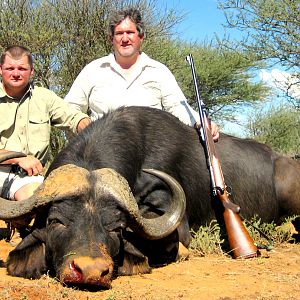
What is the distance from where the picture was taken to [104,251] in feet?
12.9

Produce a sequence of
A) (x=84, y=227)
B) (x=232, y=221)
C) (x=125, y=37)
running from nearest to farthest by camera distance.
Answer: (x=84, y=227)
(x=232, y=221)
(x=125, y=37)

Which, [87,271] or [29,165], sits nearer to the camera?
[87,271]

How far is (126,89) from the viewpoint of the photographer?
707 centimetres

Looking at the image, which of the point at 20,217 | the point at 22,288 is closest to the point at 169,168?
the point at 20,217

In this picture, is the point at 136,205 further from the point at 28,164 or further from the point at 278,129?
the point at 278,129

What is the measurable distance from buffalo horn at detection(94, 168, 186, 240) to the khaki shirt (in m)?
1.95

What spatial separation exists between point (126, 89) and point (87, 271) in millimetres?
3691

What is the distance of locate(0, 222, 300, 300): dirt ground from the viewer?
12.5 ft

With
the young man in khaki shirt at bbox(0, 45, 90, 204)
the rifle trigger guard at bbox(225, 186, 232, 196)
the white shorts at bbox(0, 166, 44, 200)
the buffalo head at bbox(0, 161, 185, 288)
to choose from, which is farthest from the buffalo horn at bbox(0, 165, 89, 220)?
the rifle trigger guard at bbox(225, 186, 232, 196)

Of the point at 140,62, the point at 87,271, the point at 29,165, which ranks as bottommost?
the point at 87,271

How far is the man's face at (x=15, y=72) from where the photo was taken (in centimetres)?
600

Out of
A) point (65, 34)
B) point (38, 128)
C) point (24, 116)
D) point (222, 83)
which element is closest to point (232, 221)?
point (38, 128)

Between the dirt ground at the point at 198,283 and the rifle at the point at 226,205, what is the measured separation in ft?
0.39

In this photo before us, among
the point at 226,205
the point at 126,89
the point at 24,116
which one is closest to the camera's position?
the point at 226,205
